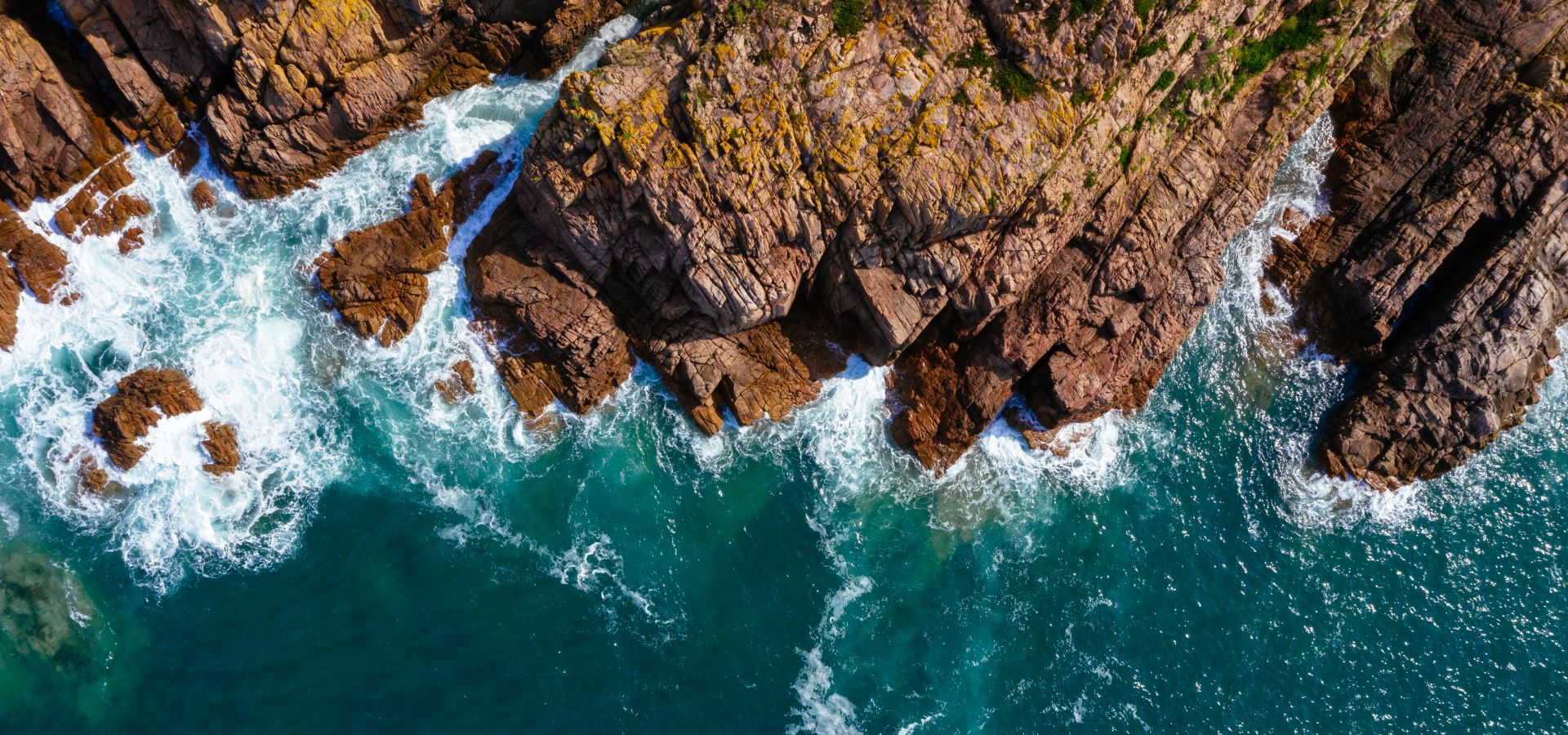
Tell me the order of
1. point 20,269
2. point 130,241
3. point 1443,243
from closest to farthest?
point 20,269 < point 130,241 < point 1443,243

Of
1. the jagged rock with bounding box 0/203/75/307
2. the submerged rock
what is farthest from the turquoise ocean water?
the jagged rock with bounding box 0/203/75/307

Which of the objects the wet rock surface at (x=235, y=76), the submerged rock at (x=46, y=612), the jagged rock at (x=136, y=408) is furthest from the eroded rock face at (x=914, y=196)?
the submerged rock at (x=46, y=612)

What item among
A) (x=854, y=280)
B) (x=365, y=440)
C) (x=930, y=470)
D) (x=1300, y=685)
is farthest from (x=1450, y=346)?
(x=365, y=440)

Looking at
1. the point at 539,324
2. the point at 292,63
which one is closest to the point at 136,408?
the point at 292,63

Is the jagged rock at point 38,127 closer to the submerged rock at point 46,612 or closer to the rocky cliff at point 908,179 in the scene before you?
the rocky cliff at point 908,179

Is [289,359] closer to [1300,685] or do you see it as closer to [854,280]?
[854,280]

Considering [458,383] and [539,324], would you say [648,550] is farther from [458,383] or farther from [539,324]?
[458,383]
